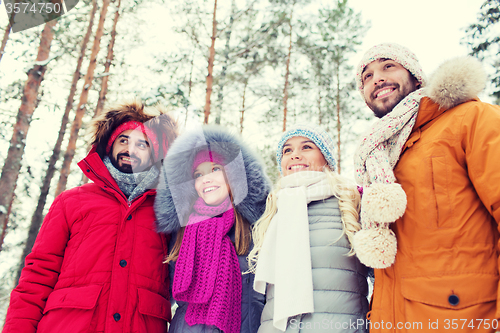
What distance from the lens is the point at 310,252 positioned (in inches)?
78.6

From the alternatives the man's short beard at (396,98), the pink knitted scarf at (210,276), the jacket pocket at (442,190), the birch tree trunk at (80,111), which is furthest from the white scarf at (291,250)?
the birch tree trunk at (80,111)

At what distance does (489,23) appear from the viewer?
7.80m

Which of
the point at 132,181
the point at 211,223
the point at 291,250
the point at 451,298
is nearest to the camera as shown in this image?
the point at 451,298

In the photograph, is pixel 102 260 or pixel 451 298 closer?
pixel 451 298

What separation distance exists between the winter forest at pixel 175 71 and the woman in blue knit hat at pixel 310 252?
383cm

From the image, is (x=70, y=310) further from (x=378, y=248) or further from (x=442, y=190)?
(x=442, y=190)

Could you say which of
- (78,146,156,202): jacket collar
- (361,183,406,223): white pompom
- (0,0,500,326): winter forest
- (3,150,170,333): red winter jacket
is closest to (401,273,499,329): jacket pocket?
(361,183,406,223): white pompom

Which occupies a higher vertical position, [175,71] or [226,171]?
[175,71]

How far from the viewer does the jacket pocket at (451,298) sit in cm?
132

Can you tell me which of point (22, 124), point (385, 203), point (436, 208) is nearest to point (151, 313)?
point (385, 203)

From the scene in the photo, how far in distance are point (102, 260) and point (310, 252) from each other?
154cm

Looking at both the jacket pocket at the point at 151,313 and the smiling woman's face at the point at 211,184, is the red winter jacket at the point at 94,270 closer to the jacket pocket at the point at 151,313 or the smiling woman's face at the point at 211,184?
the jacket pocket at the point at 151,313

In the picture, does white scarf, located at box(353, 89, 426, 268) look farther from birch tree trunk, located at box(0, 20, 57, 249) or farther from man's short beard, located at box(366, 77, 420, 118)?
birch tree trunk, located at box(0, 20, 57, 249)

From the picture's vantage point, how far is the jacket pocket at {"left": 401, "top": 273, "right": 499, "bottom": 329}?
51.9 inches
